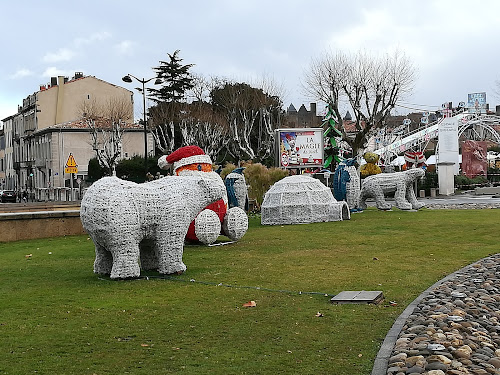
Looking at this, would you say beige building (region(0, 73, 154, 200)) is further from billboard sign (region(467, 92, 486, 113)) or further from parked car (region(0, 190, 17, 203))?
billboard sign (region(467, 92, 486, 113))

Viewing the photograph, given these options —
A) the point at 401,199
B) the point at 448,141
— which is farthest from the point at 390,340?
the point at 448,141

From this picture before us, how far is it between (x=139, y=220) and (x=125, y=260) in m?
0.68

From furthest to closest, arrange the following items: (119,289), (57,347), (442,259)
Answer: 1. (442,259)
2. (119,289)
3. (57,347)

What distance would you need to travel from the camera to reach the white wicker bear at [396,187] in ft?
83.8

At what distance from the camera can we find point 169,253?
11.3 metres

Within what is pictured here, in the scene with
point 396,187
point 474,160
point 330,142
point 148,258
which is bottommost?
point 148,258

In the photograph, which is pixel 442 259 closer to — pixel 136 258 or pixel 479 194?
pixel 136 258

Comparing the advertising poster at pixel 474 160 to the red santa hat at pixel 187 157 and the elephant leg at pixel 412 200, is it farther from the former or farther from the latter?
the red santa hat at pixel 187 157

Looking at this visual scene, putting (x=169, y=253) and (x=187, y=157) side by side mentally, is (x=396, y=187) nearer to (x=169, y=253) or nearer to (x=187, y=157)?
(x=187, y=157)

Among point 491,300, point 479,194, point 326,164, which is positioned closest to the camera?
point 491,300

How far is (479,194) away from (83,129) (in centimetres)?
3644

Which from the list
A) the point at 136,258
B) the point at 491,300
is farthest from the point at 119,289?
the point at 491,300

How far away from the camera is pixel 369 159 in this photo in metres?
29.9

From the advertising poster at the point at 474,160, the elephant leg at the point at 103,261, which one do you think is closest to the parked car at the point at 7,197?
the advertising poster at the point at 474,160
